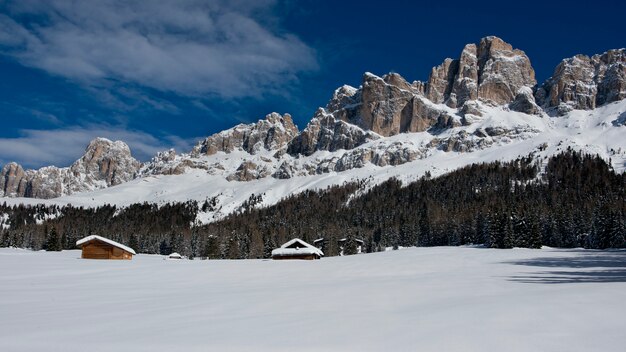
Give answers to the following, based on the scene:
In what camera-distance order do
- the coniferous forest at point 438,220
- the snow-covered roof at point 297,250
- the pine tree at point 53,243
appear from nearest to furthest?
1. the snow-covered roof at point 297,250
2. the coniferous forest at point 438,220
3. the pine tree at point 53,243

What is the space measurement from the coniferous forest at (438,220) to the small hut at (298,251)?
97.9ft

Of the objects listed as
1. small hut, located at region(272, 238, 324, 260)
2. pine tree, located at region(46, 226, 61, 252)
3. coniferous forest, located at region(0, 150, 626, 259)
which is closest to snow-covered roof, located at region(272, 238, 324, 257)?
small hut, located at region(272, 238, 324, 260)

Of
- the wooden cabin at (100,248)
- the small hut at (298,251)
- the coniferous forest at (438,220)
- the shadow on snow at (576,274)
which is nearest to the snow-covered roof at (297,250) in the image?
the small hut at (298,251)

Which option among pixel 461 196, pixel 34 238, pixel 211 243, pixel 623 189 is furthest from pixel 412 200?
pixel 34 238

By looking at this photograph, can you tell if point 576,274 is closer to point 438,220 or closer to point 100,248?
point 100,248

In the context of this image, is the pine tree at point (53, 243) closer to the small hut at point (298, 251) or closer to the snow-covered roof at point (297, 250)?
the small hut at point (298, 251)

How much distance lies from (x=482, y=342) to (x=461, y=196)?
527 ft

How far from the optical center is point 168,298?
16.4 m

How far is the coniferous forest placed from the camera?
85000mm

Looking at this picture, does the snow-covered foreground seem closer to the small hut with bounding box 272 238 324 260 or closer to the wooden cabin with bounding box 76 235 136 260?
the wooden cabin with bounding box 76 235 136 260

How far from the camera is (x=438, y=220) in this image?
117 metres

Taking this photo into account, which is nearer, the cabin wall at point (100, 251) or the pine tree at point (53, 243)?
the cabin wall at point (100, 251)

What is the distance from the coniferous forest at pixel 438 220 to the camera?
8500cm

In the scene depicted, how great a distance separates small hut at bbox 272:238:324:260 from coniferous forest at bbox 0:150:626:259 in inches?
1175
